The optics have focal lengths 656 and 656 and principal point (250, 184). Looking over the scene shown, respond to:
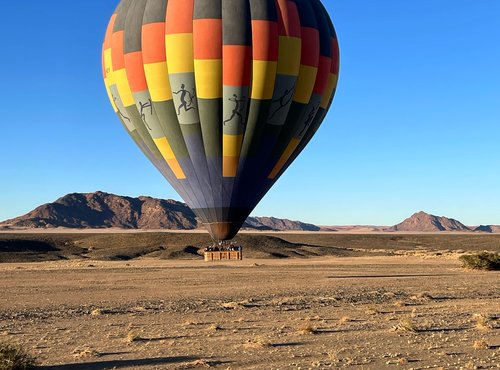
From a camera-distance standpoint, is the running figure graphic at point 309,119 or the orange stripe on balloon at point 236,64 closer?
the orange stripe on balloon at point 236,64

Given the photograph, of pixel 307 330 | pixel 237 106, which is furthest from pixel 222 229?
pixel 307 330

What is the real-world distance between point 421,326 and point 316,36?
18.6m

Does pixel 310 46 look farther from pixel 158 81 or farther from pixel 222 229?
pixel 222 229

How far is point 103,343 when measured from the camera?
15688mm

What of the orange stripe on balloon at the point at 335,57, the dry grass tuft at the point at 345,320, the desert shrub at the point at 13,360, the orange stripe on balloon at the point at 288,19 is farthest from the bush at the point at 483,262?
the desert shrub at the point at 13,360

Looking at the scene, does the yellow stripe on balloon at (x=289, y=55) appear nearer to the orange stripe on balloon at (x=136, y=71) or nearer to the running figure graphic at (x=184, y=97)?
the running figure graphic at (x=184, y=97)

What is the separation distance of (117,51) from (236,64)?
263 inches

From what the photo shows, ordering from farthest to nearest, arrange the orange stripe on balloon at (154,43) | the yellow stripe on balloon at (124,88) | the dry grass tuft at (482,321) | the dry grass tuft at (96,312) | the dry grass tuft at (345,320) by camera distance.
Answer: the yellow stripe on balloon at (124,88)
the orange stripe on balloon at (154,43)
the dry grass tuft at (96,312)
the dry grass tuft at (345,320)
the dry grass tuft at (482,321)

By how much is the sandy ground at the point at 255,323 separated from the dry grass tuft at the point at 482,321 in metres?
0.05

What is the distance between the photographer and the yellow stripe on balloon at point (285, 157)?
1312 inches

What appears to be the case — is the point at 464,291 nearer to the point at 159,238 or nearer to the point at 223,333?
the point at 223,333

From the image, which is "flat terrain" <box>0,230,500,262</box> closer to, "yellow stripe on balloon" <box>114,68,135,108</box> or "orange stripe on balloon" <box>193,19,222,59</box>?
"yellow stripe on balloon" <box>114,68,135,108</box>

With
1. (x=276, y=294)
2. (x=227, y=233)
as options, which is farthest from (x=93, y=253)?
(x=276, y=294)

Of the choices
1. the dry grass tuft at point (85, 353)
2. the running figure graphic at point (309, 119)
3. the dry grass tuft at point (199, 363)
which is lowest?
the dry grass tuft at point (199, 363)
